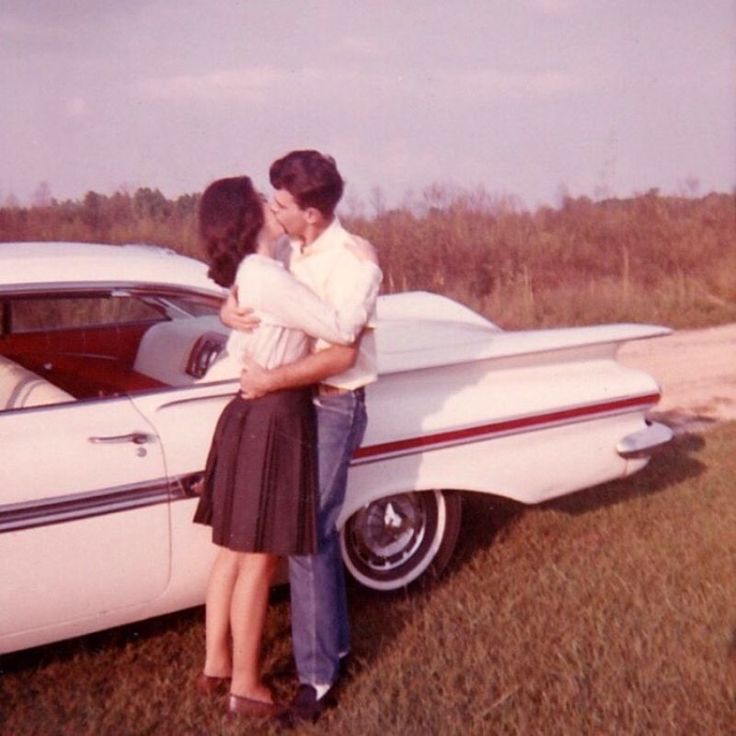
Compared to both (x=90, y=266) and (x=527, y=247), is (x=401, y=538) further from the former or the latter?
(x=527, y=247)

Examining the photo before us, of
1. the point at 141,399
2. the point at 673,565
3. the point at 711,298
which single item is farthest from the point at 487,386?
the point at 711,298

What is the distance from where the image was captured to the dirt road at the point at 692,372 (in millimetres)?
7645

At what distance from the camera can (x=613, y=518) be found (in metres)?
5.27

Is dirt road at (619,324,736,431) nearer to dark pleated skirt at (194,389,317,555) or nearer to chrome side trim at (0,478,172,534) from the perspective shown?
dark pleated skirt at (194,389,317,555)

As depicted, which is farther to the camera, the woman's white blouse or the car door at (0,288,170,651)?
the car door at (0,288,170,651)

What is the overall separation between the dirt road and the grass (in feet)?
8.94

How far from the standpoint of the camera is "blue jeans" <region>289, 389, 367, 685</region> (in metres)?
3.41

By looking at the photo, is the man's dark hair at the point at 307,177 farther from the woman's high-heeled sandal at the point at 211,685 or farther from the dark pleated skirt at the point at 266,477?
the woman's high-heeled sandal at the point at 211,685

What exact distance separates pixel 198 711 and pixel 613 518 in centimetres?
247

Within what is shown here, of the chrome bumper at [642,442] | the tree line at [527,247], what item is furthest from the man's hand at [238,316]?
the tree line at [527,247]

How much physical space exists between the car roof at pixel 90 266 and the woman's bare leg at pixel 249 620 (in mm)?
976

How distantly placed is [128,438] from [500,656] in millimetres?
1455

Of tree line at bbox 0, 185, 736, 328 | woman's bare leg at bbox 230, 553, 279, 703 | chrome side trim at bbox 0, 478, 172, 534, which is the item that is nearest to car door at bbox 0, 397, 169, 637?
chrome side trim at bbox 0, 478, 172, 534

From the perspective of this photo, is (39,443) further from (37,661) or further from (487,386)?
(487,386)
